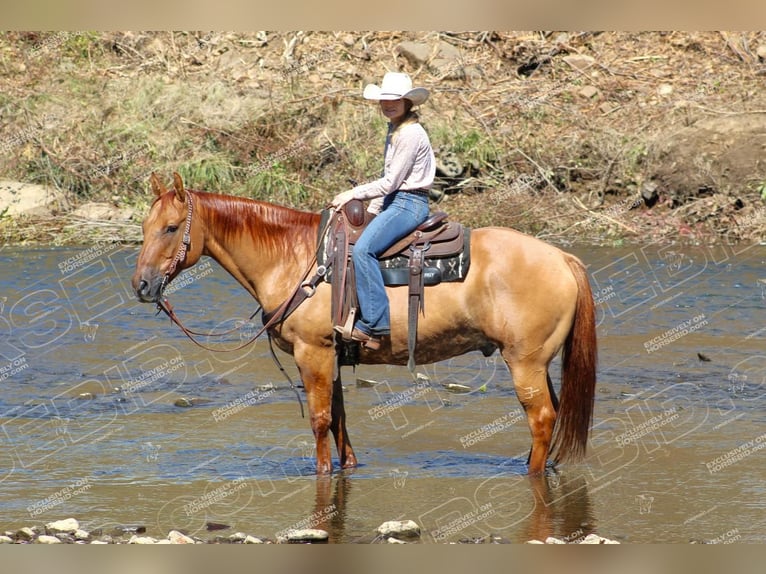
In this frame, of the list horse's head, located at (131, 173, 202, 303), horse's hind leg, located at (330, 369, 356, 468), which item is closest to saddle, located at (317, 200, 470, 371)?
horse's hind leg, located at (330, 369, 356, 468)

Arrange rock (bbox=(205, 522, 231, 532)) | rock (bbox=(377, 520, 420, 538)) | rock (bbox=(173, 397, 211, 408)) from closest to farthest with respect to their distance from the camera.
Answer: rock (bbox=(377, 520, 420, 538)), rock (bbox=(205, 522, 231, 532)), rock (bbox=(173, 397, 211, 408))

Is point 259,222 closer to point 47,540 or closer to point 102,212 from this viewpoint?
point 47,540

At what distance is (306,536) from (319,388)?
66.0 inches

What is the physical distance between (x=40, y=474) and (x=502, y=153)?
11882 mm

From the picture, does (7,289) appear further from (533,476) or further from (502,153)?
(533,476)

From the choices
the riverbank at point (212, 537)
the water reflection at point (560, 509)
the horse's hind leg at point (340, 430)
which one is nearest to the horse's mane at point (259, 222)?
the horse's hind leg at point (340, 430)

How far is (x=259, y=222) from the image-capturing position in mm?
8992

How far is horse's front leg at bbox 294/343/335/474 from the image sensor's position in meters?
8.80

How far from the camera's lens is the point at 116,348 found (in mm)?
13375

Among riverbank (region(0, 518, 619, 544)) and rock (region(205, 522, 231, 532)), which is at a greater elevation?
riverbank (region(0, 518, 619, 544))

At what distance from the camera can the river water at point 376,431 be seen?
7953 mm

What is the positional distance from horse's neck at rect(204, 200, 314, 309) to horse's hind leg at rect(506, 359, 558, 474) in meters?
1.77

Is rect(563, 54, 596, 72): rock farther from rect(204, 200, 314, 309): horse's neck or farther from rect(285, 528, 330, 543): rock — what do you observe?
rect(285, 528, 330, 543): rock

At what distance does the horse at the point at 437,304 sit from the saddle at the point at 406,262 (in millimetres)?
89
